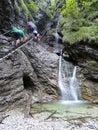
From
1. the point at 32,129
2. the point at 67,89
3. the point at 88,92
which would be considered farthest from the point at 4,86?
the point at 88,92

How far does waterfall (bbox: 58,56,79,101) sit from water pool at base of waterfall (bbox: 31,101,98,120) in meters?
1.09

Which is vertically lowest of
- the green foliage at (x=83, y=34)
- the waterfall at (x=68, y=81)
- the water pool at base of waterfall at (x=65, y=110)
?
the water pool at base of waterfall at (x=65, y=110)

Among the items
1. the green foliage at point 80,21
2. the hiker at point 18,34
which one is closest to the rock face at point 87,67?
the green foliage at point 80,21

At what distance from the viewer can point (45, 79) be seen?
17359 mm

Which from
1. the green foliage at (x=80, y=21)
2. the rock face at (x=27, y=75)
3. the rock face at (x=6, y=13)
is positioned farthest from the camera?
Result: the green foliage at (x=80, y=21)

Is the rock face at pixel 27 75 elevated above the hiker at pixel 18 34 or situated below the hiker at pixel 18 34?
below

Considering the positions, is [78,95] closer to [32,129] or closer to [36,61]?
[36,61]

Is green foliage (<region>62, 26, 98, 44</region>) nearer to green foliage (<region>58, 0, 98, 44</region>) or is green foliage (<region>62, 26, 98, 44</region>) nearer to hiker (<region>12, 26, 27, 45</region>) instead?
green foliage (<region>58, 0, 98, 44</region>)

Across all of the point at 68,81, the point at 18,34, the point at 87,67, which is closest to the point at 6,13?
the point at 18,34

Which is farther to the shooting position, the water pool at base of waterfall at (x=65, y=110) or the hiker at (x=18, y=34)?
the hiker at (x=18, y=34)

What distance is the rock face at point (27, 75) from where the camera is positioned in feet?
44.8

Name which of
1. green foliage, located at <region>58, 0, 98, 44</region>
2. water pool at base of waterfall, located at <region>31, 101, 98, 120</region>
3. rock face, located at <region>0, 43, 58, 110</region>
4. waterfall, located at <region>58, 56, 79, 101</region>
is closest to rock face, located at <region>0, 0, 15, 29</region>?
rock face, located at <region>0, 43, 58, 110</region>

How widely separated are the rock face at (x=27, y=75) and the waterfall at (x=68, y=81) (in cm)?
50

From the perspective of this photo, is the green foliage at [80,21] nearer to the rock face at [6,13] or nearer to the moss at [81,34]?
the moss at [81,34]
